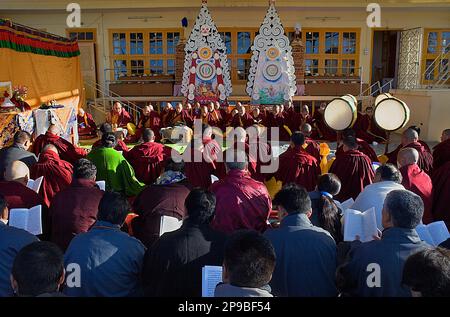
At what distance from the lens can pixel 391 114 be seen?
711 centimetres

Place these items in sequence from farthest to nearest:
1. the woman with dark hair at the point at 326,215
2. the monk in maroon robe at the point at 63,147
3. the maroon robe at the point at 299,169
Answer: the monk in maroon robe at the point at 63,147 → the maroon robe at the point at 299,169 → the woman with dark hair at the point at 326,215

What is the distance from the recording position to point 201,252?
2.66 m

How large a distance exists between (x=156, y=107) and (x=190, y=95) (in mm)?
1487

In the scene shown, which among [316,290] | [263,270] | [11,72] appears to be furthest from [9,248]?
[11,72]

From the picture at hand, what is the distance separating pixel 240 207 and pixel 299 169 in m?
2.19

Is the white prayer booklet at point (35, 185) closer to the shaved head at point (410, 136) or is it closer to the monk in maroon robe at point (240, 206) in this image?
the monk in maroon robe at point (240, 206)

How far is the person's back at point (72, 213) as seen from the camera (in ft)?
11.8

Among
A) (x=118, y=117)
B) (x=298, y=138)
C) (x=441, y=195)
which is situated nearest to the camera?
(x=441, y=195)

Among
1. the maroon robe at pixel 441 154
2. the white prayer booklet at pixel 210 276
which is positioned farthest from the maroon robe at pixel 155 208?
the maroon robe at pixel 441 154

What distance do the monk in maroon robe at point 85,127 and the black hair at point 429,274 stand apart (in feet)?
36.7

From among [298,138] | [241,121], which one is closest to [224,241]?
[298,138]

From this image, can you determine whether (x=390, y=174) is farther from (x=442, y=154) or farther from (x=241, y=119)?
(x=241, y=119)

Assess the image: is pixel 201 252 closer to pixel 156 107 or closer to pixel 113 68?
pixel 156 107

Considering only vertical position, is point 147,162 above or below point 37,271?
below
